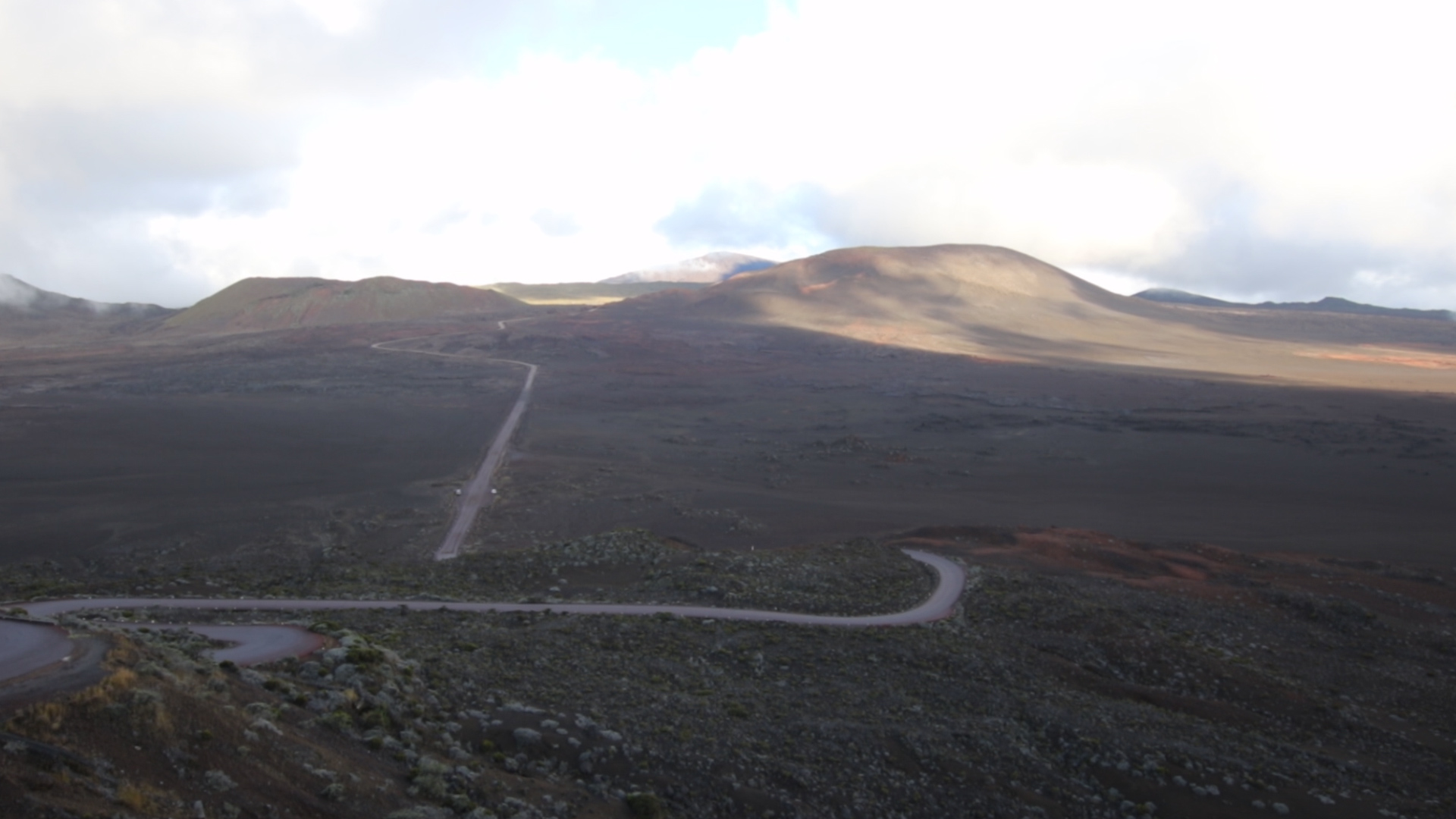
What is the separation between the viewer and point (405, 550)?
87.3ft

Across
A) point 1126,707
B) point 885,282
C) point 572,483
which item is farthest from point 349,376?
point 885,282

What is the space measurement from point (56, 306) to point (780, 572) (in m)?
151

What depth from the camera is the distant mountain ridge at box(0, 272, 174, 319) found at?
124562 millimetres

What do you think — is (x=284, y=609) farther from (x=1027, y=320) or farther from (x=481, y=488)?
(x=1027, y=320)

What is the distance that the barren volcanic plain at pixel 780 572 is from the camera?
33.2 feet

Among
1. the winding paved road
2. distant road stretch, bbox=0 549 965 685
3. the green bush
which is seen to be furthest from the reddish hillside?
the green bush

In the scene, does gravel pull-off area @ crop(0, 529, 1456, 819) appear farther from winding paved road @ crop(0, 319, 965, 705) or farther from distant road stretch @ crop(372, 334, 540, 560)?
distant road stretch @ crop(372, 334, 540, 560)

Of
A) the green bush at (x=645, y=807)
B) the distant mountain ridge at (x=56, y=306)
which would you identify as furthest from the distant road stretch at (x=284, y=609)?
the distant mountain ridge at (x=56, y=306)

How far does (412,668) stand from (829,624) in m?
8.90

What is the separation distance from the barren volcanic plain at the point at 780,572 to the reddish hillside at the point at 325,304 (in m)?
40.8

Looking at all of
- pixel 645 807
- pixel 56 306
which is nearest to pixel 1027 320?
pixel 645 807

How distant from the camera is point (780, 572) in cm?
2147

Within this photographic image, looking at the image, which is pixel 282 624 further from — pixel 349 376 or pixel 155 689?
pixel 349 376

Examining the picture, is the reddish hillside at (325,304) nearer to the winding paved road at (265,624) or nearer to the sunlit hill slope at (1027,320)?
the sunlit hill slope at (1027,320)
